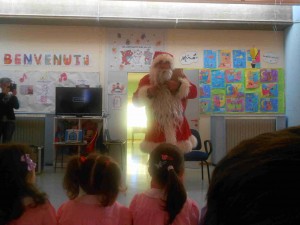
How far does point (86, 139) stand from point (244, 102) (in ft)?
10.1

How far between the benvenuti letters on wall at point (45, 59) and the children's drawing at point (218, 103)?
2501mm

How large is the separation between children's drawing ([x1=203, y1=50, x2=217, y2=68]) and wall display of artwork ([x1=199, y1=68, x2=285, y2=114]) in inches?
4.1

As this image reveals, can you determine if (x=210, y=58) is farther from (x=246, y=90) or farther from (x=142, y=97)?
(x=142, y=97)

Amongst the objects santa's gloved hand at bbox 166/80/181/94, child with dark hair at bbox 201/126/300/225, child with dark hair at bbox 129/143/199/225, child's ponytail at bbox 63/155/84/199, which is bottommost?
child with dark hair at bbox 129/143/199/225

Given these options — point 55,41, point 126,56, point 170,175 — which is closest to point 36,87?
point 55,41

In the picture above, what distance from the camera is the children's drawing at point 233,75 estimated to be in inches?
270

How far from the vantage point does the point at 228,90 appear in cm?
684

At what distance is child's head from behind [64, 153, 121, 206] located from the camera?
168cm

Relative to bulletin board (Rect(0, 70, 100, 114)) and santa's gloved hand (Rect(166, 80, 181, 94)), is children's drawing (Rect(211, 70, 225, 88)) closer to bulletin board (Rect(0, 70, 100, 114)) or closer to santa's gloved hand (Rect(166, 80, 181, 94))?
bulletin board (Rect(0, 70, 100, 114))

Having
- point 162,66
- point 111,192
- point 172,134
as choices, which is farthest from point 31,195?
point 162,66

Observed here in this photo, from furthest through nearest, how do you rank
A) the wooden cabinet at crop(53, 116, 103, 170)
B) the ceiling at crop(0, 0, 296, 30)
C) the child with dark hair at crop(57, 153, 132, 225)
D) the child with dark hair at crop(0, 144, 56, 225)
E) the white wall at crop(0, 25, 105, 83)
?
the white wall at crop(0, 25, 105, 83), the ceiling at crop(0, 0, 296, 30), the wooden cabinet at crop(53, 116, 103, 170), the child with dark hair at crop(57, 153, 132, 225), the child with dark hair at crop(0, 144, 56, 225)

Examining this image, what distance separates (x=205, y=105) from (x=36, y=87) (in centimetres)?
316

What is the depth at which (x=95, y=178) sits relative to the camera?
1708 millimetres

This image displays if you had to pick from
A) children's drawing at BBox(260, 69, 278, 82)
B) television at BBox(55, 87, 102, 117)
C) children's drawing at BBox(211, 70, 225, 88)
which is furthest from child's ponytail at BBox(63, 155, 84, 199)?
children's drawing at BBox(260, 69, 278, 82)
